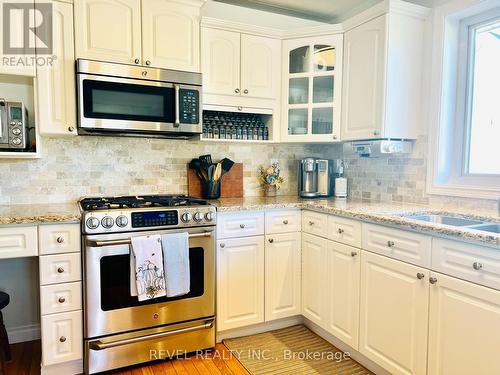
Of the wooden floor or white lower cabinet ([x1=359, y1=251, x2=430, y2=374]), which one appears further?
the wooden floor

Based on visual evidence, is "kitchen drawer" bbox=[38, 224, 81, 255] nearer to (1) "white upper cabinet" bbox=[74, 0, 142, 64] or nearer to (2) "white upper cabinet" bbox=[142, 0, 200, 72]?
(1) "white upper cabinet" bbox=[74, 0, 142, 64]

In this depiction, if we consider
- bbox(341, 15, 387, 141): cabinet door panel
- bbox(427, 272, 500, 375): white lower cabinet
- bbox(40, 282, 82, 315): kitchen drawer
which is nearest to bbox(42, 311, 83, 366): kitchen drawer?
bbox(40, 282, 82, 315): kitchen drawer

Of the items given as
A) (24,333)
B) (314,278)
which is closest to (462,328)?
(314,278)

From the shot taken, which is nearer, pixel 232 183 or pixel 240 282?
pixel 240 282

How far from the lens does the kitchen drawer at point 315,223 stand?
2441mm

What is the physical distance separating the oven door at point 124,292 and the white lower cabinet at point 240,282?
0.12 meters

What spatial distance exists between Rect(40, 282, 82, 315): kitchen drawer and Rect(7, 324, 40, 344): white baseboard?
706 millimetres

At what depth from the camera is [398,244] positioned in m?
1.88

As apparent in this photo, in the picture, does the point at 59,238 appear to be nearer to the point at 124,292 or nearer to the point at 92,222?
the point at 92,222

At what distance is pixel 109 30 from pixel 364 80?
5.77ft

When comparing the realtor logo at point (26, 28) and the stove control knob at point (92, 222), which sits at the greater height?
the realtor logo at point (26, 28)

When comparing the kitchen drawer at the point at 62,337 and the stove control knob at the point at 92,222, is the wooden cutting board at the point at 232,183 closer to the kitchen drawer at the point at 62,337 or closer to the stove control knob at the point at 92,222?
the stove control knob at the point at 92,222

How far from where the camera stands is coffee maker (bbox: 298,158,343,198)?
3.05 meters

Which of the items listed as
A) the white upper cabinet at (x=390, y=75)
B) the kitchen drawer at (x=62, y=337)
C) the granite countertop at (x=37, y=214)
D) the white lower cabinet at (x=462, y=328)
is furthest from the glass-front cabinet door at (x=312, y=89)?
the kitchen drawer at (x=62, y=337)
